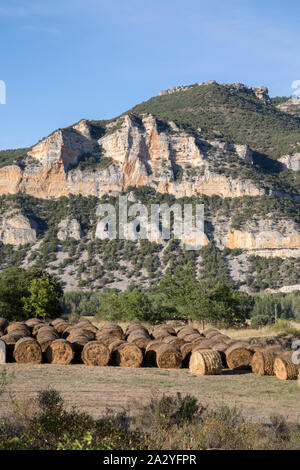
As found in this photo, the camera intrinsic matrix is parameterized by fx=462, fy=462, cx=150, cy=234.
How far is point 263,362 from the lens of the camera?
15547 mm

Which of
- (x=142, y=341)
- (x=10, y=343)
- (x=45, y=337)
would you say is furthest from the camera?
(x=142, y=341)

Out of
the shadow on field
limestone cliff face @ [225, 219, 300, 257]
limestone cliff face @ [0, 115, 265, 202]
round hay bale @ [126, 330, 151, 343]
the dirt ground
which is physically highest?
limestone cliff face @ [0, 115, 265, 202]

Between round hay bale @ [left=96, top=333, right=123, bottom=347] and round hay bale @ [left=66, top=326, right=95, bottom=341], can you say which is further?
round hay bale @ [left=66, top=326, right=95, bottom=341]

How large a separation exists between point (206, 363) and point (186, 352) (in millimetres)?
2145

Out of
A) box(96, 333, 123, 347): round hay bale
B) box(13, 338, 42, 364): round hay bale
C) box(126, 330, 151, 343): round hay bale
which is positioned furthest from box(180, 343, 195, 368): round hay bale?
box(13, 338, 42, 364): round hay bale

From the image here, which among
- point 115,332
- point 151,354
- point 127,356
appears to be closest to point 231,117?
point 115,332

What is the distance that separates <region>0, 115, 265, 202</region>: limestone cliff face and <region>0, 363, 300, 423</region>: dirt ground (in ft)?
266

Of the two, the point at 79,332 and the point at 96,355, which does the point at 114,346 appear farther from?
the point at 79,332

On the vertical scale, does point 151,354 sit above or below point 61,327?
below

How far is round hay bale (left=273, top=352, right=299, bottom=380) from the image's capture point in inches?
577

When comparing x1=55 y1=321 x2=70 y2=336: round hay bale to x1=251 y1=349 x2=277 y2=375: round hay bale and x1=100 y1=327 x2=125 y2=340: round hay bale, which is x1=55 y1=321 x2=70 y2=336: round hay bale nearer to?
x1=100 y1=327 x2=125 y2=340: round hay bale

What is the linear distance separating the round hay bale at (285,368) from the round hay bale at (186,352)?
3482mm

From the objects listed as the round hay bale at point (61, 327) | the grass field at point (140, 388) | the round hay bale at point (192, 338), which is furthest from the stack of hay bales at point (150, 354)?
the round hay bale at point (61, 327)

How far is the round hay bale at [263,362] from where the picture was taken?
610 inches
